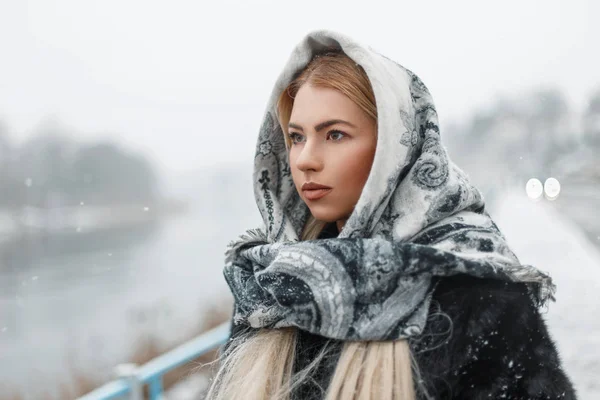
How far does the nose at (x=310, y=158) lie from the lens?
3.12ft

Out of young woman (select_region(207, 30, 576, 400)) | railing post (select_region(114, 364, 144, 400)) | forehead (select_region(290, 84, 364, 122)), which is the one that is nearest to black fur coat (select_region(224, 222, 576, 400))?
young woman (select_region(207, 30, 576, 400))

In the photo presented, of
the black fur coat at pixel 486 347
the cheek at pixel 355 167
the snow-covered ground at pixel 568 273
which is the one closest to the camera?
the black fur coat at pixel 486 347

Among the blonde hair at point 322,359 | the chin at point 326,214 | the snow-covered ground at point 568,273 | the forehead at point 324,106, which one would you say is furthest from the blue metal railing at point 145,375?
the snow-covered ground at point 568,273

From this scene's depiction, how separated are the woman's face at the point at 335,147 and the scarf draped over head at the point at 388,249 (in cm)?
6

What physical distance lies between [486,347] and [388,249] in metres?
0.21

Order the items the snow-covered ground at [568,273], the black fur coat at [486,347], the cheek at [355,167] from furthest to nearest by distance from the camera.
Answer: the snow-covered ground at [568,273], the cheek at [355,167], the black fur coat at [486,347]

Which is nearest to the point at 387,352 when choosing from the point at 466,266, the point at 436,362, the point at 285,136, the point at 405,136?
the point at 436,362

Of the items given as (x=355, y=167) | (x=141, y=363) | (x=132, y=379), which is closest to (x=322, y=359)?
(x=355, y=167)

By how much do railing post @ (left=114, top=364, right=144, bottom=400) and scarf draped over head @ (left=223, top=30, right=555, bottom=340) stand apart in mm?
829

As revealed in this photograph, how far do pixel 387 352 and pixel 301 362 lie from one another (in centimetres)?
21

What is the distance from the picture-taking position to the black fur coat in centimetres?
77

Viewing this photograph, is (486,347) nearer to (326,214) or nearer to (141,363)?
(326,214)

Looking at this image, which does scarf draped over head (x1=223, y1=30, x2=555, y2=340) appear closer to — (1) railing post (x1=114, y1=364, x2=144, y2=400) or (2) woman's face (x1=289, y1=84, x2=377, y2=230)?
(2) woman's face (x1=289, y1=84, x2=377, y2=230)

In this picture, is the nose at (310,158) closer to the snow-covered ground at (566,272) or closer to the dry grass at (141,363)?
the snow-covered ground at (566,272)
